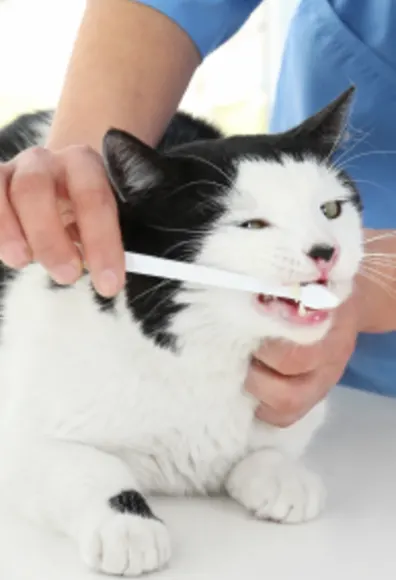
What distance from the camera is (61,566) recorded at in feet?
2.06

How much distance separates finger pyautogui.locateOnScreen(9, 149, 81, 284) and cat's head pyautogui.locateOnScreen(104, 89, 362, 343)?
5 centimetres

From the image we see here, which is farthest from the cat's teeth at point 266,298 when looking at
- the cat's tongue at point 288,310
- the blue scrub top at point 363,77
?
the blue scrub top at point 363,77

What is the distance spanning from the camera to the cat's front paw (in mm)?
614

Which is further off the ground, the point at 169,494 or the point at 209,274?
the point at 209,274

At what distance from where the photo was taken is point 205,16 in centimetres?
102

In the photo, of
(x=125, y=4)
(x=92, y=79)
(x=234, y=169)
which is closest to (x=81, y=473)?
(x=234, y=169)

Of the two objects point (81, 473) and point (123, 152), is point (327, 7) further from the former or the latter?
point (81, 473)

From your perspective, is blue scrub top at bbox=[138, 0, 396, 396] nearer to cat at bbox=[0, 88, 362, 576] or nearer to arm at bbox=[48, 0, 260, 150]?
arm at bbox=[48, 0, 260, 150]

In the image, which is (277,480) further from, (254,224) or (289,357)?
(254,224)

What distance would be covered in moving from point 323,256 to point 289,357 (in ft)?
0.44

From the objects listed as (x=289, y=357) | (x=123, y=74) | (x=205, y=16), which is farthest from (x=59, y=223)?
(x=205, y=16)

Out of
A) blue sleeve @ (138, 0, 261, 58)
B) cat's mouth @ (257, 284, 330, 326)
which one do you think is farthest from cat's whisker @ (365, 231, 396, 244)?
blue sleeve @ (138, 0, 261, 58)

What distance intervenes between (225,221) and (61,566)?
277 millimetres

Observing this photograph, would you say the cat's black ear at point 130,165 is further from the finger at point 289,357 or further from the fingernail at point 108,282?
the finger at point 289,357
